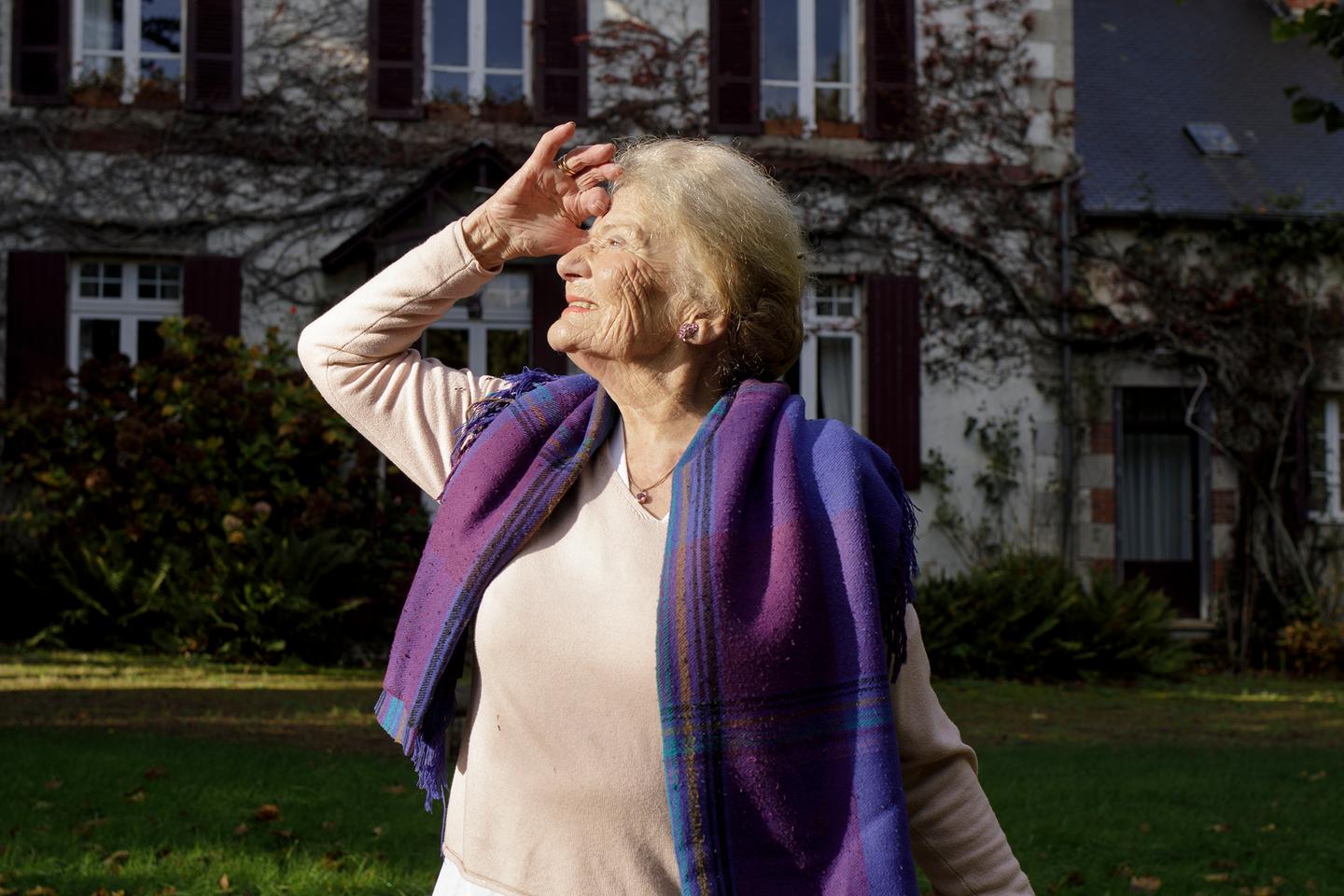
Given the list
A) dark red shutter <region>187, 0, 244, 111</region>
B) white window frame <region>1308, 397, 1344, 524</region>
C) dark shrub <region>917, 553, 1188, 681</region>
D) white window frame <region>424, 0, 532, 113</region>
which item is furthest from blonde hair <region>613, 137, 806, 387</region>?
white window frame <region>1308, 397, 1344, 524</region>

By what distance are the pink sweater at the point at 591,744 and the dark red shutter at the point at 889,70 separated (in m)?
11.4

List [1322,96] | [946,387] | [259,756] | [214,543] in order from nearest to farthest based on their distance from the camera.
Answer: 1. [259,756]
2. [214,543]
3. [946,387]
4. [1322,96]

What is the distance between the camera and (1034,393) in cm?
1298

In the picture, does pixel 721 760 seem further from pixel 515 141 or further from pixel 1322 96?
pixel 1322 96

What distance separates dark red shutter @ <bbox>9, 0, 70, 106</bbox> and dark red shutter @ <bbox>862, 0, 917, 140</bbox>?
6.80 m

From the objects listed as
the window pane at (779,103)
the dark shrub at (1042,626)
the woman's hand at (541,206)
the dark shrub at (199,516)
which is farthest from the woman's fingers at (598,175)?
the window pane at (779,103)

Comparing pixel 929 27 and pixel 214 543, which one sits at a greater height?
pixel 929 27

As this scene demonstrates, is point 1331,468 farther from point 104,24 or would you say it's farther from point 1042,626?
point 104,24

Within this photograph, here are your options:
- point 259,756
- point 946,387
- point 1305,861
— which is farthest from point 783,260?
point 946,387

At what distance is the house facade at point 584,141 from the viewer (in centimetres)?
1194

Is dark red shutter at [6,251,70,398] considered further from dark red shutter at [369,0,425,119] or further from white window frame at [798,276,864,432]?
white window frame at [798,276,864,432]

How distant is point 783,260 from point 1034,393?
11235mm

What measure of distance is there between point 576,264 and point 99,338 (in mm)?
10885

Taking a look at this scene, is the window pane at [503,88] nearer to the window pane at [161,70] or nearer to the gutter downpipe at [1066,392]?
Result: the window pane at [161,70]
